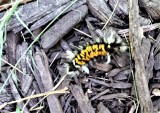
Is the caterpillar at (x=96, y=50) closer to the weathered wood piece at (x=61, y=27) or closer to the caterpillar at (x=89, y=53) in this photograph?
the caterpillar at (x=89, y=53)

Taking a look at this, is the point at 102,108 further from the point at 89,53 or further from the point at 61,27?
the point at 61,27

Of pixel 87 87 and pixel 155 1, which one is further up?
pixel 155 1

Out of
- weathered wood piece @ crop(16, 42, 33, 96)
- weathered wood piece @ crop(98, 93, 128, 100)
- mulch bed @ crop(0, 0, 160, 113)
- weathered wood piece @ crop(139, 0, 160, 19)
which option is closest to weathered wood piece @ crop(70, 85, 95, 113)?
mulch bed @ crop(0, 0, 160, 113)

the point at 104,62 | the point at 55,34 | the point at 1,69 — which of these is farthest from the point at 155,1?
the point at 1,69

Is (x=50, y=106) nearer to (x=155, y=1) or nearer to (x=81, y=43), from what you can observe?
(x=81, y=43)

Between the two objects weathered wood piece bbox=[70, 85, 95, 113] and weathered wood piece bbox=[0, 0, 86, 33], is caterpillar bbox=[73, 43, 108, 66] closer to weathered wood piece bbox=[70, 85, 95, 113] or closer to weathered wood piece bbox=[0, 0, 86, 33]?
weathered wood piece bbox=[70, 85, 95, 113]

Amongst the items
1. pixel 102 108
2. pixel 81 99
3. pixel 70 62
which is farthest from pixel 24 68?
pixel 102 108

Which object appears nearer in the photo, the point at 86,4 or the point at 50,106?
the point at 50,106
